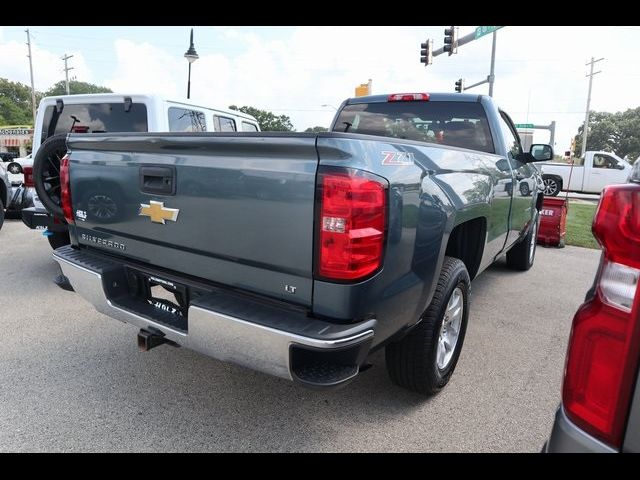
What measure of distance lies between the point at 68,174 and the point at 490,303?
13.0 feet

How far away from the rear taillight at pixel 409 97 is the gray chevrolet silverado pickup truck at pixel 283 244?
4.14 feet

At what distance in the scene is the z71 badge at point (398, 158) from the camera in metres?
2.02

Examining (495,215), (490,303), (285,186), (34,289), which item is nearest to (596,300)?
(285,186)

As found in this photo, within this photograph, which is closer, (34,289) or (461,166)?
(461,166)

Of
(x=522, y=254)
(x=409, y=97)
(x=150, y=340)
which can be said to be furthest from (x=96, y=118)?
(x=522, y=254)

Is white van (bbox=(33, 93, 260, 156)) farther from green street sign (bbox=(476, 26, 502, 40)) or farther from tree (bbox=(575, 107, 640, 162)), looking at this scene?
tree (bbox=(575, 107, 640, 162))

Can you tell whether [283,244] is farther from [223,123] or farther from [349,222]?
[223,123]

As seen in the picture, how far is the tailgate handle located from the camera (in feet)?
7.70

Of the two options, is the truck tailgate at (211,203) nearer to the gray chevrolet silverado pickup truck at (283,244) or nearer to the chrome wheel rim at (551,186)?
the gray chevrolet silverado pickup truck at (283,244)

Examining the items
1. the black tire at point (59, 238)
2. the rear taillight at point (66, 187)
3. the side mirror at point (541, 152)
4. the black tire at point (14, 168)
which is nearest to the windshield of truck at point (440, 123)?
the side mirror at point (541, 152)

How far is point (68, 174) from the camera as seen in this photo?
2.96 meters

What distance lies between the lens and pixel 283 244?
78.9 inches

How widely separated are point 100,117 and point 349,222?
16.7 feet
